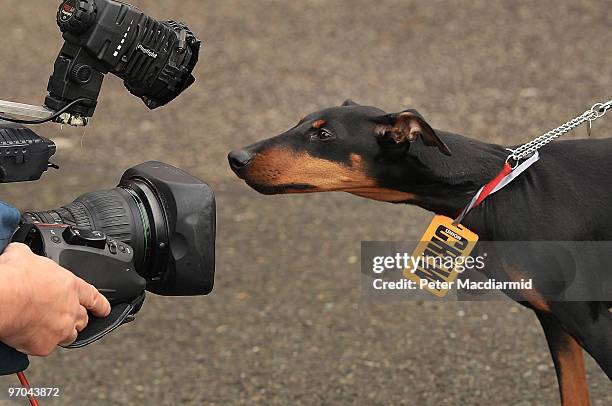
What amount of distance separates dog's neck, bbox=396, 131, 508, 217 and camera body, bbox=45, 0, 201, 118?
2.95 ft

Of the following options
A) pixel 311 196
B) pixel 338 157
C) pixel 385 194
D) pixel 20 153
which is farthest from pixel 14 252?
pixel 311 196

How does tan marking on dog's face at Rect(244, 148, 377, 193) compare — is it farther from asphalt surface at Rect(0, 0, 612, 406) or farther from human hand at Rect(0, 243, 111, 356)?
asphalt surface at Rect(0, 0, 612, 406)

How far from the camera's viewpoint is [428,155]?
3.37 m

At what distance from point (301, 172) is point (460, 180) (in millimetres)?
505

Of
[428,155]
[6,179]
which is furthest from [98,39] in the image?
[428,155]

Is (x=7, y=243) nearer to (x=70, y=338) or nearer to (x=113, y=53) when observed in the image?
(x=70, y=338)

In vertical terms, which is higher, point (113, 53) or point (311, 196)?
point (311, 196)

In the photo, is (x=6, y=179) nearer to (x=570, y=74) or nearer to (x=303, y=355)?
(x=303, y=355)

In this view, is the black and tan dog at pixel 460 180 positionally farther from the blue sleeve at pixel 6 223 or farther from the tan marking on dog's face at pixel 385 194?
the blue sleeve at pixel 6 223

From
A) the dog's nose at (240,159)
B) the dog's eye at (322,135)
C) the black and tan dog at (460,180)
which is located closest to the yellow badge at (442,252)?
the black and tan dog at (460,180)

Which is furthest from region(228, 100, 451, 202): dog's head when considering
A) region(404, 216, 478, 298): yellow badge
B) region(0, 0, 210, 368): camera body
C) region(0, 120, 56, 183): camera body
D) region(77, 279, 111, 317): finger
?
region(77, 279, 111, 317): finger

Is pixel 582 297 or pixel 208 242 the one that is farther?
pixel 582 297

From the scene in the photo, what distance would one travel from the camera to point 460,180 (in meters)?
3.38

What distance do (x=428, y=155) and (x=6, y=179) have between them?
54.0 inches
